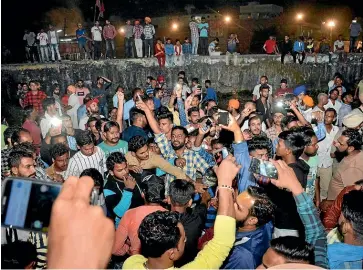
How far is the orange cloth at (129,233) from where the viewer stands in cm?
312

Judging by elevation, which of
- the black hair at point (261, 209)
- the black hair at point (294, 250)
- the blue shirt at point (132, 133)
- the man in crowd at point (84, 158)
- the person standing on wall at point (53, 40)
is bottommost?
the black hair at point (294, 250)

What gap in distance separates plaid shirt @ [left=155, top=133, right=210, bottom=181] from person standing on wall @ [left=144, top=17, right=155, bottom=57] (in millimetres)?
11566

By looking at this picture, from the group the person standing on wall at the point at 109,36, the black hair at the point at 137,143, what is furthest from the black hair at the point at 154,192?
the person standing on wall at the point at 109,36

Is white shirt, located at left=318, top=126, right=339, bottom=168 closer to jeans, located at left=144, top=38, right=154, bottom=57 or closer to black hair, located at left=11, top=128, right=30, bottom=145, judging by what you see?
black hair, located at left=11, top=128, right=30, bottom=145

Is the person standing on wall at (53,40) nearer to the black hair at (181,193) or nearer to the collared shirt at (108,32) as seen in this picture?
the collared shirt at (108,32)

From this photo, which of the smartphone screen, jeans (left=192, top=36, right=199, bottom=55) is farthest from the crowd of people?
jeans (left=192, top=36, right=199, bottom=55)

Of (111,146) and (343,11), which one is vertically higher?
(343,11)

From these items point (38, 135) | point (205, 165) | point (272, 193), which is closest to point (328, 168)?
point (205, 165)

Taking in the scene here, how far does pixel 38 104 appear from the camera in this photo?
9.37 meters

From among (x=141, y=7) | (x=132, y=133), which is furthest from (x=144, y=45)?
(x=132, y=133)

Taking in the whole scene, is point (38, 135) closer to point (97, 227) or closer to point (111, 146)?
point (111, 146)

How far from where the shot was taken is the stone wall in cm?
1529

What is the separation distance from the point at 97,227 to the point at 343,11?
91.1 feet

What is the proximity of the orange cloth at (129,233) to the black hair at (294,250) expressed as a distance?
3.90ft
